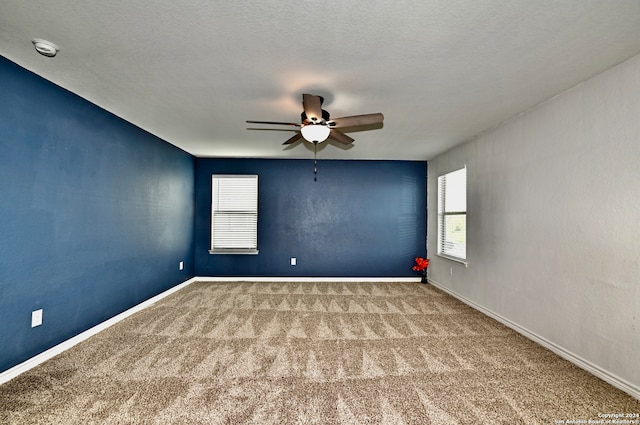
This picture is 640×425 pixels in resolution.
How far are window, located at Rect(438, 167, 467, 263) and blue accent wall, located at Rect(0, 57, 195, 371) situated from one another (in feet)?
15.6

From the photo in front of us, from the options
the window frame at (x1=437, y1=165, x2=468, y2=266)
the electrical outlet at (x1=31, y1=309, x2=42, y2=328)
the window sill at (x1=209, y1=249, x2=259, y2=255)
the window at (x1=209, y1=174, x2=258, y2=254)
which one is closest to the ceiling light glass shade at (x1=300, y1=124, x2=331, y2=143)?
the electrical outlet at (x1=31, y1=309, x2=42, y2=328)

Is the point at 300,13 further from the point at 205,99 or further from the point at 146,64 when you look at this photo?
the point at 205,99

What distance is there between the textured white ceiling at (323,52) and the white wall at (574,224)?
0.91ft

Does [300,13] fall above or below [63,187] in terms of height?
above

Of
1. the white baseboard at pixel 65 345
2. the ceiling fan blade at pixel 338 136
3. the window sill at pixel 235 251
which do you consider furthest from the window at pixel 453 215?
the white baseboard at pixel 65 345

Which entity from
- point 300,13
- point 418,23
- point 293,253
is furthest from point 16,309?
point 293,253

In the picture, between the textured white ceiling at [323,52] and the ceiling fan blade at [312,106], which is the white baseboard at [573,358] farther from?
the ceiling fan blade at [312,106]

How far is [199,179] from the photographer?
19.0 feet

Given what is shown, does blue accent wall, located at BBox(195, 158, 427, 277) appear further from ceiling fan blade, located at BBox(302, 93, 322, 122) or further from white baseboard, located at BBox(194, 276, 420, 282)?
ceiling fan blade, located at BBox(302, 93, 322, 122)

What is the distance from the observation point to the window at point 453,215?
4613 mm

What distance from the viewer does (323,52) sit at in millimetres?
2035

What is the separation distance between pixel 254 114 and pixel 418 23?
206 centimetres

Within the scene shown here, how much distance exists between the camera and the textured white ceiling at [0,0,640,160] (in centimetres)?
164

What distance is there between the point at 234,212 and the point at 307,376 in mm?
4087
